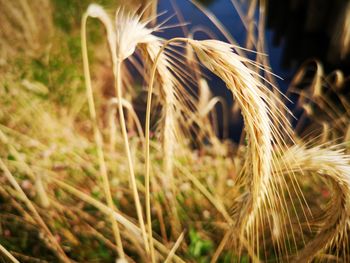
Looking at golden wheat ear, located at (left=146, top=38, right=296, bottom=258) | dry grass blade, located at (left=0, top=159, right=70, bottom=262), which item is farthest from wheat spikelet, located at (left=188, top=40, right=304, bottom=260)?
dry grass blade, located at (left=0, top=159, right=70, bottom=262)

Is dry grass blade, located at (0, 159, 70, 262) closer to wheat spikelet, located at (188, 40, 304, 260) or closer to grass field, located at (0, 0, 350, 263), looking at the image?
grass field, located at (0, 0, 350, 263)

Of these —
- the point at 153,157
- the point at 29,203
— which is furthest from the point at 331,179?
the point at 153,157

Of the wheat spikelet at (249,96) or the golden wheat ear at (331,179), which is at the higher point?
the wheat spikelet at (249,96)

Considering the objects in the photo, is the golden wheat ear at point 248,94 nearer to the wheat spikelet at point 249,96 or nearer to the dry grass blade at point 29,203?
the wheat spikelet at point 249,96

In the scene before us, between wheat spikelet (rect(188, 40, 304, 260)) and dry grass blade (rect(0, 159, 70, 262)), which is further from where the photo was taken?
dry grass blade (rect(0, 159, 70, 262))

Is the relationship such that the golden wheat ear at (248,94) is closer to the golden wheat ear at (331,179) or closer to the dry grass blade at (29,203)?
the golden wheat ear at (331,179)

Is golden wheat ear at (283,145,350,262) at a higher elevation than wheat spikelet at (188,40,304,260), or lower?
lower

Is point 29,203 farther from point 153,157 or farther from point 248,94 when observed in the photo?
point 153,157

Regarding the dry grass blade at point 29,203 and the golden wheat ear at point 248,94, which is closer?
the golden wheat ear at point 248,94

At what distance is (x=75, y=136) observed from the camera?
171cm

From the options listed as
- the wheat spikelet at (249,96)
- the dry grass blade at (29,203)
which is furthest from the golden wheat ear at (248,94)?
the dry grass blade at (29,203)

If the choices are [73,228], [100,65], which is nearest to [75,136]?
[73,228]

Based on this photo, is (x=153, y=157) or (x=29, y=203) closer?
(x=29, y=203)

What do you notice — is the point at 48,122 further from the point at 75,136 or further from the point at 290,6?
the point at 290,6
